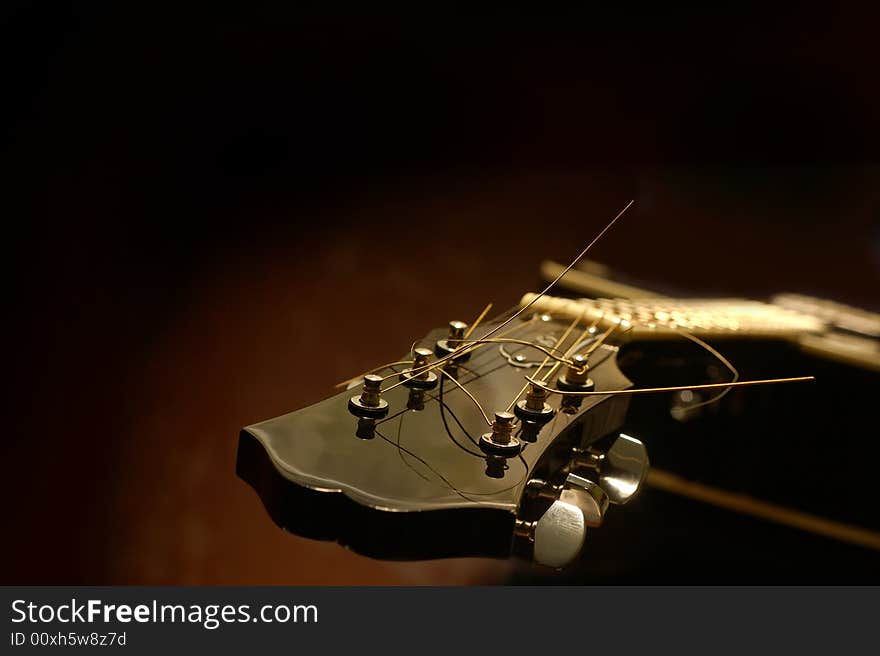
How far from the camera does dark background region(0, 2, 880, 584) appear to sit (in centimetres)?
125

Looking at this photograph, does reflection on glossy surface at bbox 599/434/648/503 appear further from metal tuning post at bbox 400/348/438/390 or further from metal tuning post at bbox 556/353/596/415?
metal tuning post at bbox 400/348/438/390

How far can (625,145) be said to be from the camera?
1.71 metres

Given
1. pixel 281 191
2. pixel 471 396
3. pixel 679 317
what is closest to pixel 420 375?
pixel 471 396

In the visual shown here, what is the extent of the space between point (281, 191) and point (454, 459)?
87 centimetres

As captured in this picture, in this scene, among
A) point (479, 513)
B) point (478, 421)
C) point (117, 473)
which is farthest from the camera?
point (117, 473)

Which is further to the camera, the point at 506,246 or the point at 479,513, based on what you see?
the point at 506,246

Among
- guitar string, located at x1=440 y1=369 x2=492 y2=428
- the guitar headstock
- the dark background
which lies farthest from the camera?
the dark background

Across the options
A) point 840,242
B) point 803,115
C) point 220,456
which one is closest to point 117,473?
point 220,456

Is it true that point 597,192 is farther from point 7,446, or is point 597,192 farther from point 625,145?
point 7,446

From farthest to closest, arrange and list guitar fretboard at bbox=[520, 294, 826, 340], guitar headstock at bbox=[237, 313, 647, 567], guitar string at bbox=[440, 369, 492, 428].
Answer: guitar fretboard at bbox=[520, 294, 826, 340] → guitar string at bbox=[440, 369, 492, 428] → guitar headstock at bbox=[237, 313, 647, 567]

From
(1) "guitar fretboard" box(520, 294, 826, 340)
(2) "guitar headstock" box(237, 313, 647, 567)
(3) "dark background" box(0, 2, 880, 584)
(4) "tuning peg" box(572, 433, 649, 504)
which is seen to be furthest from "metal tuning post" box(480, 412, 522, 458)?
(3) "dark background" box(0, 2, 880, 584)

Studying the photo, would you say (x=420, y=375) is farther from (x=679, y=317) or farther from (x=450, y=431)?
(x=679, y=317)

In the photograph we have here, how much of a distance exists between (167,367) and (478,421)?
83 cm

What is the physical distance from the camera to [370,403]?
0.71m
